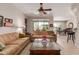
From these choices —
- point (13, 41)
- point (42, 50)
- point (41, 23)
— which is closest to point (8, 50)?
point (13, 41)

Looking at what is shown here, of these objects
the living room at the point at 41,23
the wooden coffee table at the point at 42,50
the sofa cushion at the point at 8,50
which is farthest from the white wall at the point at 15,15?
the wooden coffee table at the point at 42,50

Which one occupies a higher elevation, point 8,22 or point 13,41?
point 8,22

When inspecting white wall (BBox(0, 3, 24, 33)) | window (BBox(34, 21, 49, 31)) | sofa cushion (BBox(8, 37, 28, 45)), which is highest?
white wall (BBox(0, 3, 24, 33))

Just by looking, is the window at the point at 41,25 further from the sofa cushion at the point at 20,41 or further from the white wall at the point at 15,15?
the sofa cushion at the point at 20,41

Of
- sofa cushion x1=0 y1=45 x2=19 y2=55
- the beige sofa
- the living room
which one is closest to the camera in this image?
sofa cushion x1=0 y1=45 x2=19 y2=55

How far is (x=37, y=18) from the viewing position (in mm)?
2652

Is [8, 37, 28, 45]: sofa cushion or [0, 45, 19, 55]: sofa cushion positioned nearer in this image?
[0, 45, 19, 55]: sofa cushion

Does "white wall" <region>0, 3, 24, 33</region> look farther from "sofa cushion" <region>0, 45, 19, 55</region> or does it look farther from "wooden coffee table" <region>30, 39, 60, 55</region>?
"wooden coffee table" <region>30, 39, 60, 55</region>

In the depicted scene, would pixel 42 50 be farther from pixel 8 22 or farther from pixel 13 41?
pixel 8 22

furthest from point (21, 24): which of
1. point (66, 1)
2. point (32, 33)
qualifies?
point (66, 1)

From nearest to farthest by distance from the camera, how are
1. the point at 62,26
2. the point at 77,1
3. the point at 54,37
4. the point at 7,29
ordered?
the point at 77,1 < the point at 62,26 < the point at 54,37 < the point at 7,29

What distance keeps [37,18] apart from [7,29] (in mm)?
717

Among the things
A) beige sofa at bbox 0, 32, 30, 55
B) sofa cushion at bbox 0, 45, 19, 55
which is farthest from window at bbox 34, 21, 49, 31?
sofa cushion at bbox 0, 45, 19, 55
